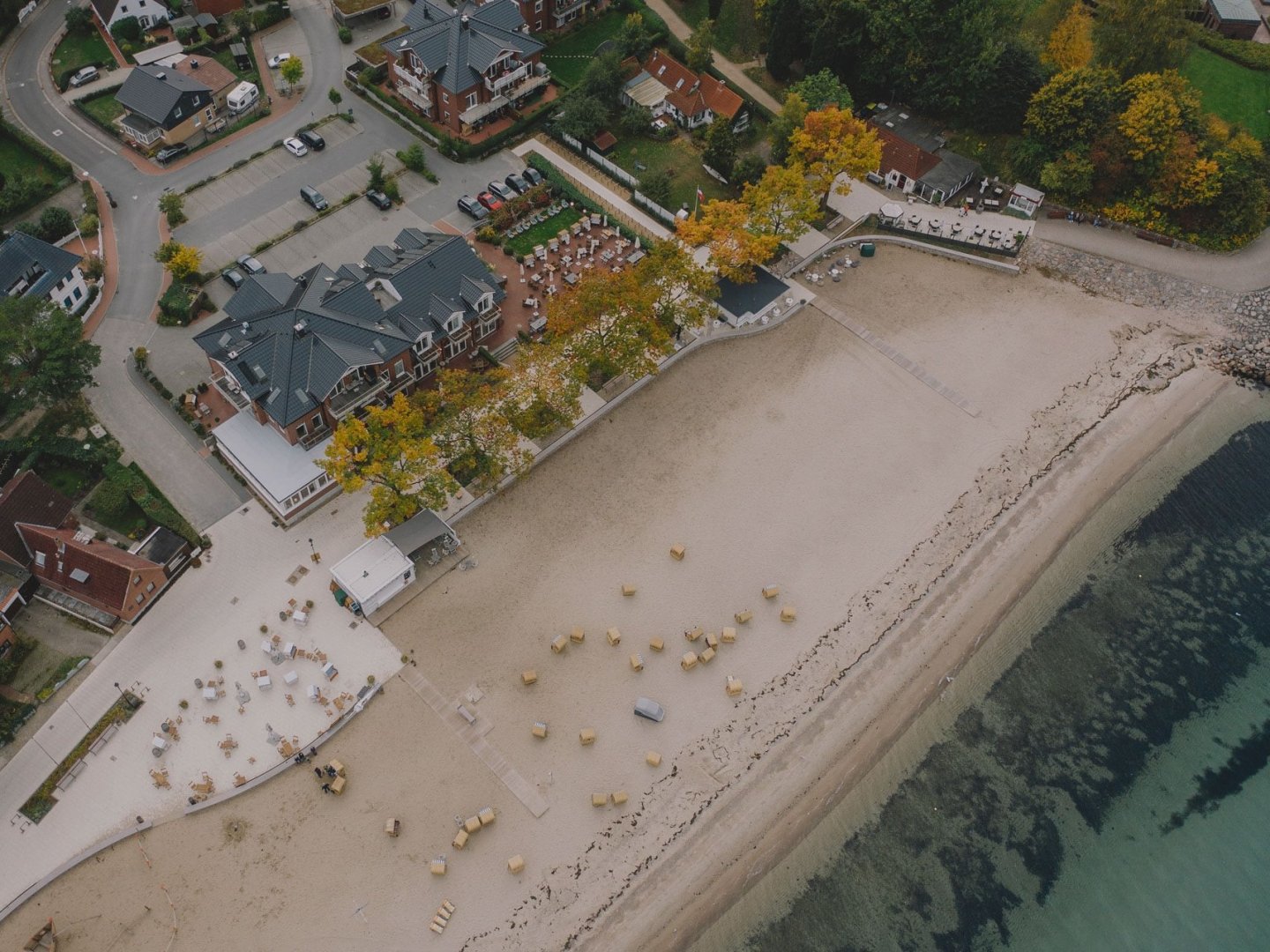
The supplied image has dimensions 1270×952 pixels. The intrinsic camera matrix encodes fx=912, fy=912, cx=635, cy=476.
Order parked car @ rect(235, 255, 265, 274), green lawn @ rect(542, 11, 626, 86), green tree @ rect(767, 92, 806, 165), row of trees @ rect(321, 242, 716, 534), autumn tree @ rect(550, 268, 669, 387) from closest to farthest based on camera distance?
row of trees @ rect(321, 242, 716, 534) → autumn tree @ rect(550, 268, 669, 387) → parked car @ rect(235, 255, 265, 274) → green tree @ rect(767, 92, 806, 165) → green lawn @ rect(542, 11, 626, 86)

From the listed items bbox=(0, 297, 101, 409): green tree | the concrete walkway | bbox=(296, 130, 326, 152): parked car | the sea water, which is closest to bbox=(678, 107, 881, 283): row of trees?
the concrete walkway

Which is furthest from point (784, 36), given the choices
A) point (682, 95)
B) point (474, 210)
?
point (474, 210)

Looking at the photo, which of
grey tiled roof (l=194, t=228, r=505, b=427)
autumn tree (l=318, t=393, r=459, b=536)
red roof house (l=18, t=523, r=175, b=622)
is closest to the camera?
red roof house (l=18, t=523, r=175, b=622)

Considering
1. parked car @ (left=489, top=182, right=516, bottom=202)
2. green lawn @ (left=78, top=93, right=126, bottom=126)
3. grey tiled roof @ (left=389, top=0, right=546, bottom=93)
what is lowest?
parked car @ (left=489, top=182, right=516, bottom=202)

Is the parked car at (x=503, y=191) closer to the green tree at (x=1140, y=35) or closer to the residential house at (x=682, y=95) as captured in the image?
the residential house at (x=682, y=95)

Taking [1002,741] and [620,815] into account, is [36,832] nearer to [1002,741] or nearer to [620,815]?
[620,815]

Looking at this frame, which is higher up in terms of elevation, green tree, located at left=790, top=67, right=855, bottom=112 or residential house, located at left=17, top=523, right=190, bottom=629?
green tree, located at left=790, top=67, right=855, bottom=112

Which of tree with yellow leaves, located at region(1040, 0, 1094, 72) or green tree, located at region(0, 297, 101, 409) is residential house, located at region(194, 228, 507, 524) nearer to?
green tree, located at region(0, 297, 101, 409)
